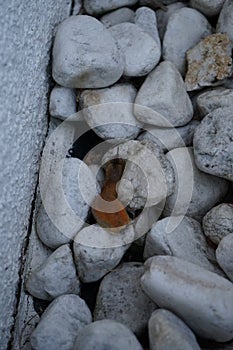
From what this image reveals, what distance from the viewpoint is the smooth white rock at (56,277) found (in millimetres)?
924

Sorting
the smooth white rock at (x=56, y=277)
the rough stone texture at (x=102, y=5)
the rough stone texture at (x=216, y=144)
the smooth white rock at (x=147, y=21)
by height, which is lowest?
the smooth white rock at (x=56, y=277)

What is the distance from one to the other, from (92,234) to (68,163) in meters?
0.14

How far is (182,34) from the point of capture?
1.15 meters

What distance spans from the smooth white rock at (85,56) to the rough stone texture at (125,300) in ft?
1.15

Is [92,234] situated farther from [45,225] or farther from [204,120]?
[204,120]

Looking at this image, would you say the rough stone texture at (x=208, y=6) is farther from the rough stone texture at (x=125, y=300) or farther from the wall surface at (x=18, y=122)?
the rough stone texture at (x=125, y=300)

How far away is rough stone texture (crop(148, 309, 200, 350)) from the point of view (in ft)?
2.46

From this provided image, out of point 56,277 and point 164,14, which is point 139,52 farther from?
point 56,277

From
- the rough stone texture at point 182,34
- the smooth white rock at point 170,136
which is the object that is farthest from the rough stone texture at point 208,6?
the smooth white rock at point 170,136

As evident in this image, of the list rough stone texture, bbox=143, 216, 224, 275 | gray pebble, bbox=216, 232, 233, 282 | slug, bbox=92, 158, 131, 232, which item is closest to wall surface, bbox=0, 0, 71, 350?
slug, bbox=92, 158, 131, 232

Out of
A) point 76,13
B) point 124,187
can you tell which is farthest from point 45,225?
point 76,13

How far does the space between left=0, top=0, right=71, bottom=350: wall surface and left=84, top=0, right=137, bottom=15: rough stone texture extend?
0.15m

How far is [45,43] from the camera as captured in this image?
3.44ft

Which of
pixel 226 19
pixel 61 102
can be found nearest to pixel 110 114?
pixel 61 102
